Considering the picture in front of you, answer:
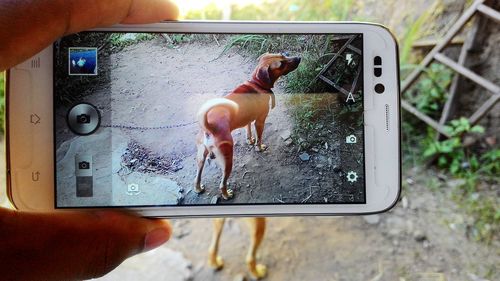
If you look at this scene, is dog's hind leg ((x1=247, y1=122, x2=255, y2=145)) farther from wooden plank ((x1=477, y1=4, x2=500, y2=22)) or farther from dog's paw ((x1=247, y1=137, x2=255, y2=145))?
wooden plank ((x1=477, y1=4, x2=500, y2=22))

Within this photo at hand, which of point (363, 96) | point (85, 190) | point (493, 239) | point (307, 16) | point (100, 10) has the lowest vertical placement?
point (493, 239)

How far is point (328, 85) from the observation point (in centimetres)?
63

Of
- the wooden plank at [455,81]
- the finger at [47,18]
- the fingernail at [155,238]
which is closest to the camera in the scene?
the finger at [47,18]

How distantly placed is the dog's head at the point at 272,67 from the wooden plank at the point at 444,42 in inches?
26.3

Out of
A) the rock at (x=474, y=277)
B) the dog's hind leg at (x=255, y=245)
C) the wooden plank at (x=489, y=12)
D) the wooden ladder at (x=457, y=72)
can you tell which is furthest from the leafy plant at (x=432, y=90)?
the dog's hind leg at (x=255, y=245)

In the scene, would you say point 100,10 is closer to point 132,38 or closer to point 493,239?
point 132,38

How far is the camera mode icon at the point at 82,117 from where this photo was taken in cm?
61

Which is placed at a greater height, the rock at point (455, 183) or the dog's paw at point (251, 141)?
the dog's paw at point (251, 141)

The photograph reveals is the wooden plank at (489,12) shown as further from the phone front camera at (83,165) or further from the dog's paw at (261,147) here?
the phone front camera at (83,165)

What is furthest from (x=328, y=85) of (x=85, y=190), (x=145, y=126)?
(x=85, y=190)

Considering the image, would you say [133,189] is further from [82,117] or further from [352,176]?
[352,176]

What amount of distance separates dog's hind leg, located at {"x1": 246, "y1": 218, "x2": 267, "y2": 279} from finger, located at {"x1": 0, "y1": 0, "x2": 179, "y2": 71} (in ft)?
1.90

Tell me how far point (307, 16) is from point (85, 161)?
0.80 meters

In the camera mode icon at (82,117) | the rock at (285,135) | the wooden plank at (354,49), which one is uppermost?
the wooden plank at (354,49)
